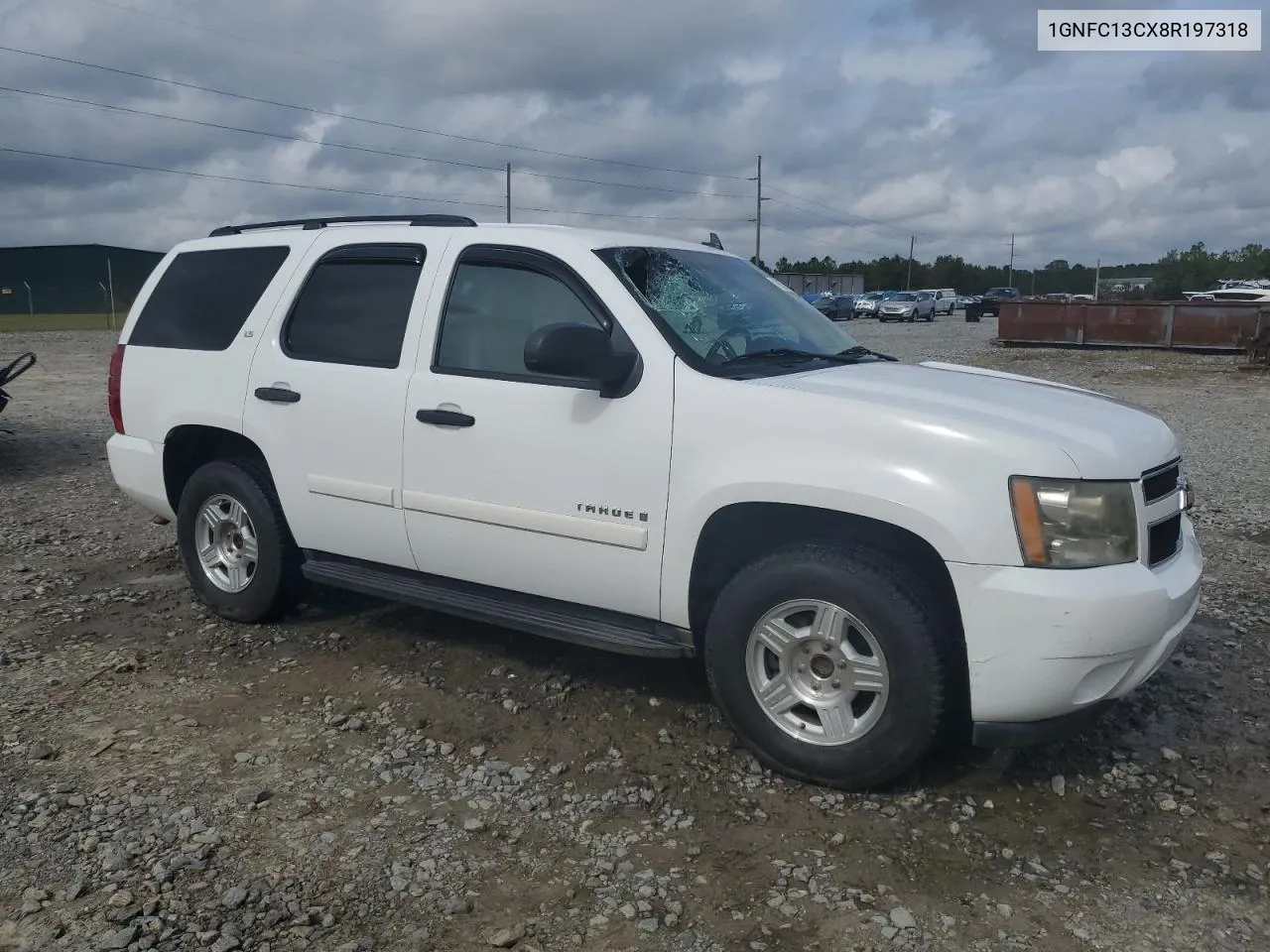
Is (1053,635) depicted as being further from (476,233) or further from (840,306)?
(840,306)

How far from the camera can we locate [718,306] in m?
4.41

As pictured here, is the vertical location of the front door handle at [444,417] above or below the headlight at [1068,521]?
above

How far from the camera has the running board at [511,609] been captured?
4000mm

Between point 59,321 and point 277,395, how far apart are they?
1664 inches

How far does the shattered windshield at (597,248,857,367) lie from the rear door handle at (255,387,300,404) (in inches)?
63.6

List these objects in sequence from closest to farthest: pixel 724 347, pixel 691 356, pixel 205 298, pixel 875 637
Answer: pixel 875 637, pixel 691 356, pixel 724 347, pixel 205 298

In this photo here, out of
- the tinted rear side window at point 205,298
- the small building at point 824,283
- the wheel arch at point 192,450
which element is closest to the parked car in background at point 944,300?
the small building at point 824,283

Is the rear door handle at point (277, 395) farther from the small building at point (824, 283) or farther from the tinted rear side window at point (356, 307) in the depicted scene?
the small building at point (824, 283)

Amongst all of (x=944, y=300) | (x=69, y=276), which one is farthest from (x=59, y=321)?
(x=944, y=300)

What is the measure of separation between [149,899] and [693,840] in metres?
1.60

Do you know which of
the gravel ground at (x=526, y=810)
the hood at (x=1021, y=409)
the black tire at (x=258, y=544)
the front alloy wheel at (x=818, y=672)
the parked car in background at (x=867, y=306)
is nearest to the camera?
the gravel ground at (x=526, y=810)

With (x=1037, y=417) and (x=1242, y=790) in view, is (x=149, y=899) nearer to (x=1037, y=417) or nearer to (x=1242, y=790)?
(x=1037, y=417)

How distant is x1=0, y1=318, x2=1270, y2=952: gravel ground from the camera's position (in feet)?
9.78

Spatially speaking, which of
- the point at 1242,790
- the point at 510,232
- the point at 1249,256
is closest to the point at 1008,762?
the point at 1242,790
